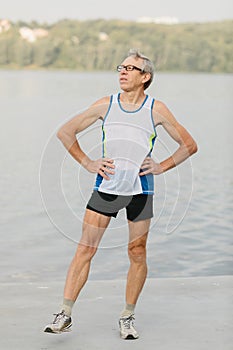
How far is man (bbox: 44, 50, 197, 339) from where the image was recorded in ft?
11.5

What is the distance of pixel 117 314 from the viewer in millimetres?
4020

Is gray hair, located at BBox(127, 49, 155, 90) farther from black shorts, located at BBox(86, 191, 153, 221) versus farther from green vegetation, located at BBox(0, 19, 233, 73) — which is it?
green vegetation, located at BBox(0, 19, 233, 73)

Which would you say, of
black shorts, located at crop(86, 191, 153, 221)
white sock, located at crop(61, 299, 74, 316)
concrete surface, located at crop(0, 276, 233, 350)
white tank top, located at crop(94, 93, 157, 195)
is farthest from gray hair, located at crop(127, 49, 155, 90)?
concrete surface, located at crop(0, 276, 233, 350)

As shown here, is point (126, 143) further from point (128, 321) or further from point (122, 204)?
point (128, 321)

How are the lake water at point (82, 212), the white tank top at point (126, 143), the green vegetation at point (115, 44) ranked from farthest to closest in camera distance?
the green vegetation at point (115, 44) < the lake water at point (82, 212) < the white tank top at point (126, 143)

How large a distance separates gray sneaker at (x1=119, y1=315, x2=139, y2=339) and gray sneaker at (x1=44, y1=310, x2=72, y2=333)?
20cm

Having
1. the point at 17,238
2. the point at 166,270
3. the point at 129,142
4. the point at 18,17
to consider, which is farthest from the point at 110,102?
the point at 18,17

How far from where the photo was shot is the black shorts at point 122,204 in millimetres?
3527

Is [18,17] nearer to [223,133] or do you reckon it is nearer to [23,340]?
[223,133]

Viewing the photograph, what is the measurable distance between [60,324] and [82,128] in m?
0.72

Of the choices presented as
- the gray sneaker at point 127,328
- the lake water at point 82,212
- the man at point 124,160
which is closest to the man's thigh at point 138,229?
the man at point 124,160

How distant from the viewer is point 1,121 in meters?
33.2

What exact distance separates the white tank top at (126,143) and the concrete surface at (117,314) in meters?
0.56

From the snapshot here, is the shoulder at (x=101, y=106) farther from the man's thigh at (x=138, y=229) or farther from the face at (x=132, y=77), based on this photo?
the man's thigh at (x=138, y=229)
